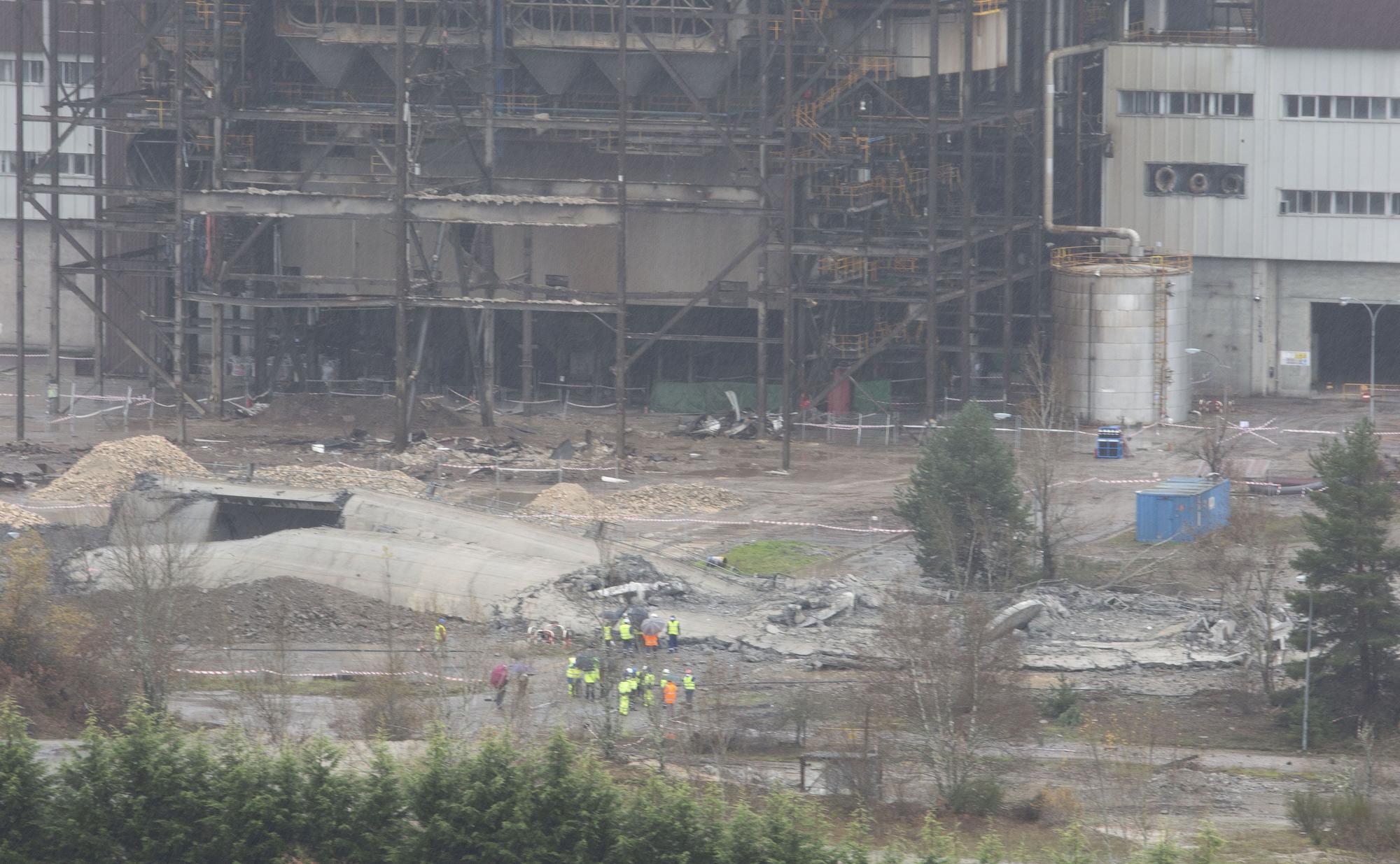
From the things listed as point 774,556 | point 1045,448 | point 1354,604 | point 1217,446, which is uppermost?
point 1045,448

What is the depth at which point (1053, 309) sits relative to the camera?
2399 inches

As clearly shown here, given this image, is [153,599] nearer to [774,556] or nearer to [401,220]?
[774,556]

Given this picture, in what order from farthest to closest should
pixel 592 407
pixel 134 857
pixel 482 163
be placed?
pixel 592 407, pixel 482 163, pixel 134 857

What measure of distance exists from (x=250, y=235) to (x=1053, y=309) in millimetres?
22350

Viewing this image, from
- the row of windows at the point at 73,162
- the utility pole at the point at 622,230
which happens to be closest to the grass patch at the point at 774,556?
the utility pole at the point at 622,230

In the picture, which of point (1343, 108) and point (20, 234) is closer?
point (20, 234)

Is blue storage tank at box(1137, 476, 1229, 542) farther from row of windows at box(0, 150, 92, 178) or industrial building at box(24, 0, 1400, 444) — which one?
row of windows at box(0, 150, 92, 178)

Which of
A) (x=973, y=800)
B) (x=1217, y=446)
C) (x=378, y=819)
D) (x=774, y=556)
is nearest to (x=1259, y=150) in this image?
(x=1217, y=446)

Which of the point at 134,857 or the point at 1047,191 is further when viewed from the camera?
the point at 1047,191

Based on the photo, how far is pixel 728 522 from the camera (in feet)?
159

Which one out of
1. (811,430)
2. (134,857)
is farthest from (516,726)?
(811,430)

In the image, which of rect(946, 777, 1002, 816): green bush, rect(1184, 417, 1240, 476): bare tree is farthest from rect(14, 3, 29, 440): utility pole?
rect(946, 777, 1002, 816): green bush

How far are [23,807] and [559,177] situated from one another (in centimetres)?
3851

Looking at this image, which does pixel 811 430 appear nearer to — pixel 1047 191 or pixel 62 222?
pixel 1047 191
